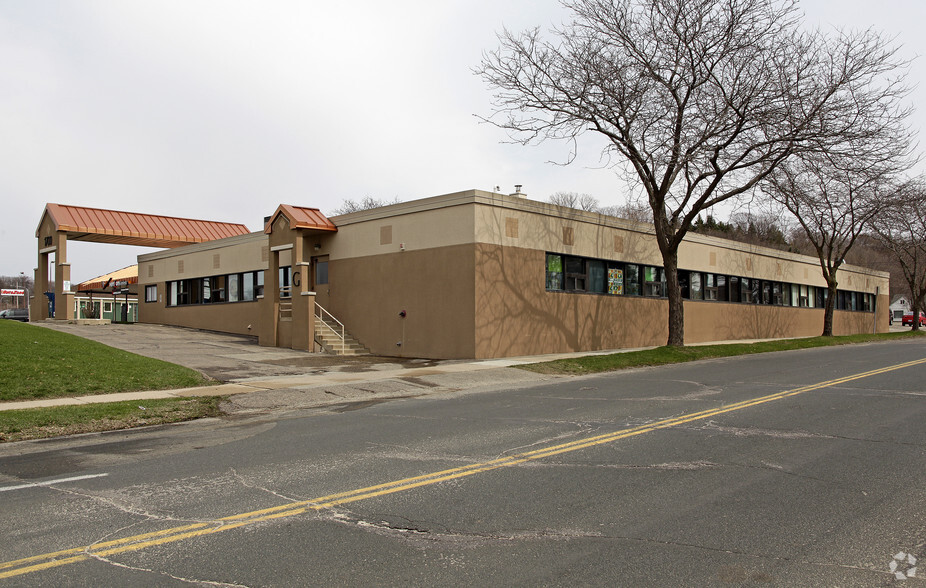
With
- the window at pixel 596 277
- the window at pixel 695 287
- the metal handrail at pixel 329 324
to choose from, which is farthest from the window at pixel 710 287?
the metal handrail at pixel 329 324

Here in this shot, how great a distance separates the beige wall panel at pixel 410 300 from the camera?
21.3 m

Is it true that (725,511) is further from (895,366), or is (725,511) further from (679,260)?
(679,260)

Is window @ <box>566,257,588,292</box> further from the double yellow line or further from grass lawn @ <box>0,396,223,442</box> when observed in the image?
the double yellow line

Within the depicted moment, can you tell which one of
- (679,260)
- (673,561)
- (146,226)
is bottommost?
(673,561)

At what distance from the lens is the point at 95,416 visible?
35.0 feet

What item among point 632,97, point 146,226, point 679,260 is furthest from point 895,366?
point 146,226

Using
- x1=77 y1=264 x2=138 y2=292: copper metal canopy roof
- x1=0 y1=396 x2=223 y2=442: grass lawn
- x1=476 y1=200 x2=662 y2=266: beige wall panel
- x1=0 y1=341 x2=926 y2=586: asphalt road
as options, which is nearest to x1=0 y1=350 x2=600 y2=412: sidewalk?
x1=0 y1=396 x2=223 y2=442: grass lawn

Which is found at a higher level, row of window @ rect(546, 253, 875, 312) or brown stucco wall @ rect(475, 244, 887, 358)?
row of window @ rect(546, 253, 875, 312)

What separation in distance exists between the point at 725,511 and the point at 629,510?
0.82 meters

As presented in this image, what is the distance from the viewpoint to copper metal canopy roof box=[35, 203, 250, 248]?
34.1 meters

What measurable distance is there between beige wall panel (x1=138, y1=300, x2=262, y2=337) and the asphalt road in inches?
815

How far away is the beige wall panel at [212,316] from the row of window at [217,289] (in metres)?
0.33

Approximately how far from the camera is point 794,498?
6113 millimetres

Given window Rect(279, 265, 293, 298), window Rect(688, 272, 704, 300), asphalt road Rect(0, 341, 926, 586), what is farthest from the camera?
window Rect(688, 272, 704, 300)
